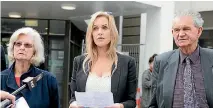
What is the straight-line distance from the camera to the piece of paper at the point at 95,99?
119 inches

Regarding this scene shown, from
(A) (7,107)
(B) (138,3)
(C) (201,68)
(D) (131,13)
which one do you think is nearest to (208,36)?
(D) (131,13)

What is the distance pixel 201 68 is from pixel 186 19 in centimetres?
44

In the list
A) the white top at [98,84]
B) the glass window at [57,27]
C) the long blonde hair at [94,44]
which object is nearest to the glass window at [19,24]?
the glass window at [57,27]

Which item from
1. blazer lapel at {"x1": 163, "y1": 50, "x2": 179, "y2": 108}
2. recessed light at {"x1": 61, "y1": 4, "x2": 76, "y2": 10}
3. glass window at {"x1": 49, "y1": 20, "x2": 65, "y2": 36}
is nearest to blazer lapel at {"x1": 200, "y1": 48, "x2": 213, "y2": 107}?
blazer lapel at {"x1": 163, "y1": 50, "x2": 179, "y2": 108}

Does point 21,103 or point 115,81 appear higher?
point 115,81

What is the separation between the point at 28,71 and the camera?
342cm

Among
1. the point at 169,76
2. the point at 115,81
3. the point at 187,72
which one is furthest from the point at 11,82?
the point at 187,72

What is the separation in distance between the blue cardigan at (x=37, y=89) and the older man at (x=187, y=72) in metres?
1.00

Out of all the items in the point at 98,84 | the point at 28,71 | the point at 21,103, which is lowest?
the point at 21,103

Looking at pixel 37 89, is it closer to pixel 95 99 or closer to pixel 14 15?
pixel 95 99

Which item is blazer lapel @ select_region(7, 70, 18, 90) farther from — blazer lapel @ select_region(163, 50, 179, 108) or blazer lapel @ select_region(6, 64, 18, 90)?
blazer lapel @ select_region(163, 50, 179, 108)

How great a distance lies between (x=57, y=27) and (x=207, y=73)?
9.31 m

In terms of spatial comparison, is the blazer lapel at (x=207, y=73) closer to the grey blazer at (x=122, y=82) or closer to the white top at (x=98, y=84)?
the grey blazer at (x=122, y=82)

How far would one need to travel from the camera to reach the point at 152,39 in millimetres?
9414
